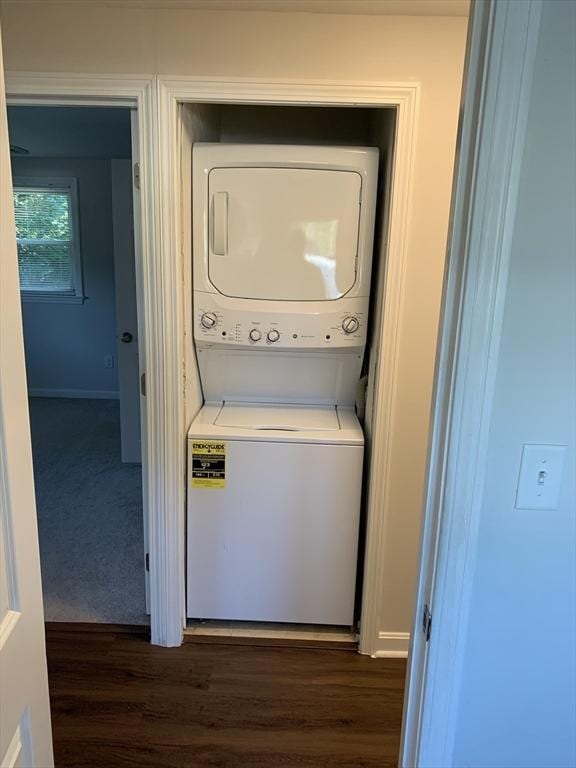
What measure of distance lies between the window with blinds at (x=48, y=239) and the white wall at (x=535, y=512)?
16.5 feet

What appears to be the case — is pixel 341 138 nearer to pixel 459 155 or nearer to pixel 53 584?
pixel 459 155

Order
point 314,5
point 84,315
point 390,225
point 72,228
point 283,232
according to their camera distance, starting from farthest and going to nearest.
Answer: point 84,315 → point 72,228 → point 283,232 → point 390,225 → point 314,5

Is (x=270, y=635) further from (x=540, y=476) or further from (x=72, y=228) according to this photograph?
(x=72, y=228)

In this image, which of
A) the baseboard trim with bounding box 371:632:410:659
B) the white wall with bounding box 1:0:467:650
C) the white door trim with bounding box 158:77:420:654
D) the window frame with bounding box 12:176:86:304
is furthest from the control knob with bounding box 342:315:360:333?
the window frame with bounding box 12:176:86:304

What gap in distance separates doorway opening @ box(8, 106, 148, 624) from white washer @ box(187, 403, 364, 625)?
1.57 ft

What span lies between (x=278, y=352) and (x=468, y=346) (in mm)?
1456

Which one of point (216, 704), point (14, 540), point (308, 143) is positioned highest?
point (308, 143)

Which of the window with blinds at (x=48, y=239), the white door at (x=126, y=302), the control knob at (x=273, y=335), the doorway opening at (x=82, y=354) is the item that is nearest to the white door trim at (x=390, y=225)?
the control knob at (x=273, y=335)

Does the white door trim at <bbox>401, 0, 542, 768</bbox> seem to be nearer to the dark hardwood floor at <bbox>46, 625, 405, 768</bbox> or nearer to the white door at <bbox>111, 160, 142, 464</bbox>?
the dark hardwood floor at <bbox>46, 625, 405, 768</bbox>

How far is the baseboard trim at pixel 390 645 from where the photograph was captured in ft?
7.11

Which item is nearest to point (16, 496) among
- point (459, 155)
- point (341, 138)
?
point (459, 155)

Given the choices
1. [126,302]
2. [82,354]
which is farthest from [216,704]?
[82,354]

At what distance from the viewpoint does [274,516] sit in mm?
2143

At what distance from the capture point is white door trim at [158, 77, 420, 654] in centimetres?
174
